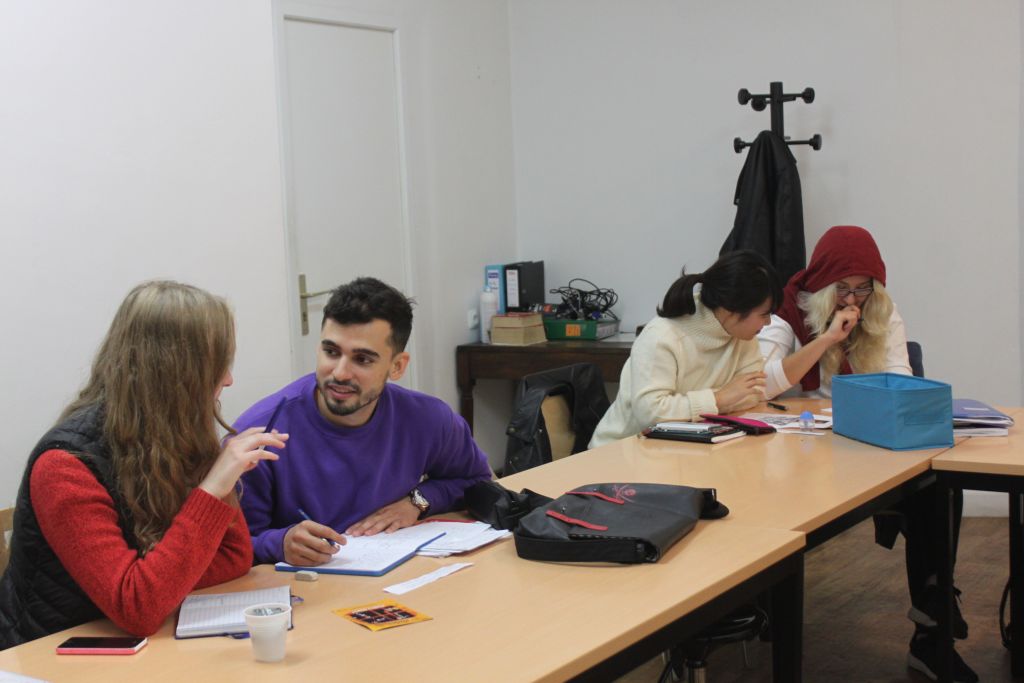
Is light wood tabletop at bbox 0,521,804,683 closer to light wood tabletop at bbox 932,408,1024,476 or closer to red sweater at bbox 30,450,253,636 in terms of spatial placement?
red sweater at bbox 30,450,253,636

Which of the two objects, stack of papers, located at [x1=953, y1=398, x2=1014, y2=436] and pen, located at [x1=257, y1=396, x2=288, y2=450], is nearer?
pen, located at [x1=257, y1=396, x2=288, y2=450]

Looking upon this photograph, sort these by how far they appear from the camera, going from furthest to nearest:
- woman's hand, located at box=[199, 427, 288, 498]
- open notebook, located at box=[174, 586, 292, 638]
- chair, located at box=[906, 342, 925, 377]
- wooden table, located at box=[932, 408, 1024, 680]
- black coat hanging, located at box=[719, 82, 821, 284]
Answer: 1. black coat hanging, located at box=[719, 82, 821, 284]
2. chair, located at box=[906, 342, 925, 377]
3. wooden table, located at box=[932, 408, 1024, 680]
4. woman's hand, located at box=[199, 427, 288, 498]
5. open notebook, located at box=[174, 586, 292, 638]

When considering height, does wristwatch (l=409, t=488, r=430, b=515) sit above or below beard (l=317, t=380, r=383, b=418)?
below

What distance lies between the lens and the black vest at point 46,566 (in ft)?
5.84

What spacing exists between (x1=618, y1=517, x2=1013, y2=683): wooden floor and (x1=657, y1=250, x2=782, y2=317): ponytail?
3.57 feet

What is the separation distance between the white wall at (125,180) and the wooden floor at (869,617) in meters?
2.10

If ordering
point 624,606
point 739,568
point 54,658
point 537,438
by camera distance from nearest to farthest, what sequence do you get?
point 54,658 → point 624,606 → point 739,568 → point 537,438

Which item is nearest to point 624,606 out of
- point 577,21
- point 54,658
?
point 54,658

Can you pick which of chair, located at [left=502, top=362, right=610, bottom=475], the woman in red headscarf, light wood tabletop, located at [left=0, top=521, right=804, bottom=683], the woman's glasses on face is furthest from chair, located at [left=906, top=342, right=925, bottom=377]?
light wood tabletop, located at [left=0, top=521, right=804, bottom=683]

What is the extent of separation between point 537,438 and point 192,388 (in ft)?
4.95

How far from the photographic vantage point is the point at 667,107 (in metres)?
5.47

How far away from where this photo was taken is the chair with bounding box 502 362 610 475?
3230mm

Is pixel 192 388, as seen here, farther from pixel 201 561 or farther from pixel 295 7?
pixel 295 7

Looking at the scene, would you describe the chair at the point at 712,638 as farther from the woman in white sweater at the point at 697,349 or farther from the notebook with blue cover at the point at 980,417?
the notebook with blue cover at the point at 980,417
